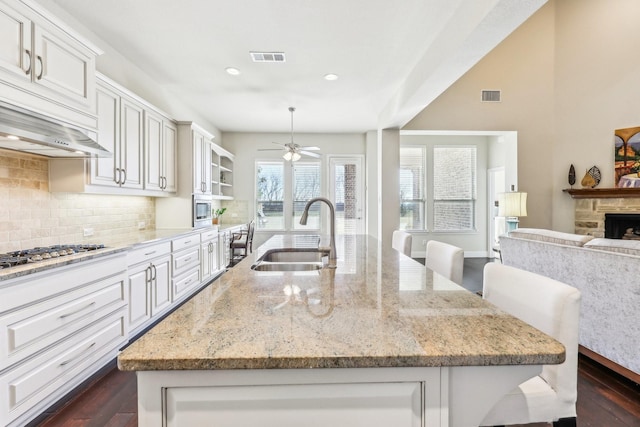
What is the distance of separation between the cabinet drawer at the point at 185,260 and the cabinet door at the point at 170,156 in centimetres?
82

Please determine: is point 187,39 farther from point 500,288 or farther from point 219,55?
point 500,288

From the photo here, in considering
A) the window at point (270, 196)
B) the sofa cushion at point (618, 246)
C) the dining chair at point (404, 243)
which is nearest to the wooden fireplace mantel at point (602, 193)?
the sofa cushion at point (618, 246)

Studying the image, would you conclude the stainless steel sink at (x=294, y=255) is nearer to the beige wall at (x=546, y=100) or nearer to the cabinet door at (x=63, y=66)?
the cabinet door at (x=63, y=66)

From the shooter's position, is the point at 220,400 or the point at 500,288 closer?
the point at 220,400

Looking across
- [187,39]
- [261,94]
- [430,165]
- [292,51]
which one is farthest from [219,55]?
[430,165]

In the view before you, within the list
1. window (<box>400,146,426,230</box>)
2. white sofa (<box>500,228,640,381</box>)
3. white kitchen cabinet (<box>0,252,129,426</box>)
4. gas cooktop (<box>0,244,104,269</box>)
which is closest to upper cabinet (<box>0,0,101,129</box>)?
gas cooktop (<box>0,244,104,269</box>)

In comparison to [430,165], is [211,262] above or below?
below

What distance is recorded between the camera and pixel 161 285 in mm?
3193

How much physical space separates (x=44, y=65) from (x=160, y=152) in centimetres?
178

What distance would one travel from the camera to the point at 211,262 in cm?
461

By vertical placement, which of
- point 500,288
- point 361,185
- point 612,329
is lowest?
point 612,329

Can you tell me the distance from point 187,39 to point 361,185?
173 inches

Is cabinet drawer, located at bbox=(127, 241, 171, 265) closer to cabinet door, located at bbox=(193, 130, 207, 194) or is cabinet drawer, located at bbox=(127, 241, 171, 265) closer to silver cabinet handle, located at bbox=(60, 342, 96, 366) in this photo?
silver cabinet handle, located at bbox=(60, 342, 96, 366)

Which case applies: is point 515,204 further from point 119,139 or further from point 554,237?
point 119,139
